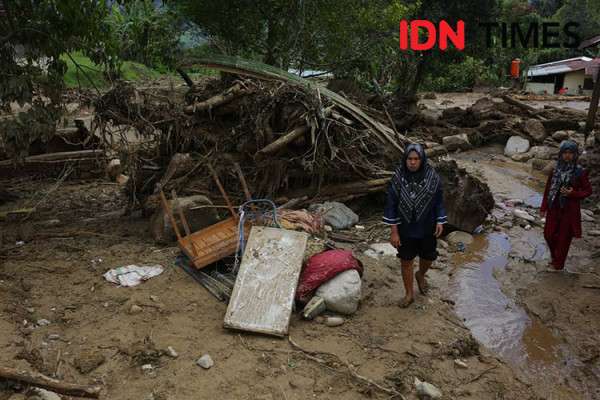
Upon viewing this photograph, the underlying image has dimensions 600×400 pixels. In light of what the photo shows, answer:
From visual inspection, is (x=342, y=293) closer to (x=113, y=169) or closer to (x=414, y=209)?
(x=414, y=209)

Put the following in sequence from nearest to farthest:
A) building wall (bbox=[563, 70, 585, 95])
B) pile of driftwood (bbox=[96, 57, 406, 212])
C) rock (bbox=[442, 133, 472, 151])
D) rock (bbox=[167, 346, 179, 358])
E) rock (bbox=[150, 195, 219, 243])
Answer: rock (bbox=[167, 346, 179, 358]), rock (bbox=[150, 195, 219, 243]), pile of driftwood (bbox=[96, 57, 406, 212]), rock (bbox=[442, 133, 472, 151]), building wall (bbox=[563, 70, 585, 95])

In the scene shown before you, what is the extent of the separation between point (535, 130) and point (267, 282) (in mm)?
10635

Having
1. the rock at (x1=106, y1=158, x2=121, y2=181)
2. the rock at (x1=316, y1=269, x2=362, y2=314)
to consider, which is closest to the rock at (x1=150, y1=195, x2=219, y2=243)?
the rock at (x1=316, y1=269, x2=362, y2=314)

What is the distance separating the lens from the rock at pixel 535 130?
12.3 meters

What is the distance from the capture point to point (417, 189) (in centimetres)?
427

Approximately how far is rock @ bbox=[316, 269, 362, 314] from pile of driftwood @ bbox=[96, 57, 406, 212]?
6.80 feet

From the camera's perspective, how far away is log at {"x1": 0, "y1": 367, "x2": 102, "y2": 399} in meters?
2.83

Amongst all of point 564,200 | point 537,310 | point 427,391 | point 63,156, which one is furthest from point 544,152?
point 63,156

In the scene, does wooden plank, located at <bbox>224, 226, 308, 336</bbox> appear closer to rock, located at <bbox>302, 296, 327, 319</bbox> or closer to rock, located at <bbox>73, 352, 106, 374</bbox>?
rock, located at <bbox>302, 296, 327, 319</bbox>

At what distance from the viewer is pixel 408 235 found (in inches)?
173

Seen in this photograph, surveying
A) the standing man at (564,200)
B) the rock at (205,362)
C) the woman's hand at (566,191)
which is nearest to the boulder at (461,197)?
the standing man at (564,200)

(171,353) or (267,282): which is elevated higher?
(267,282)

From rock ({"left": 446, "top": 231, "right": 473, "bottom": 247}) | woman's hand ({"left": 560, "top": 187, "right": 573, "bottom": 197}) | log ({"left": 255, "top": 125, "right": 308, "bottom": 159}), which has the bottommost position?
rock ({"left": 446, "top": 231, "right": 473, "bottom": 247})

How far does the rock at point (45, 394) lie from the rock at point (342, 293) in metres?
2.17
